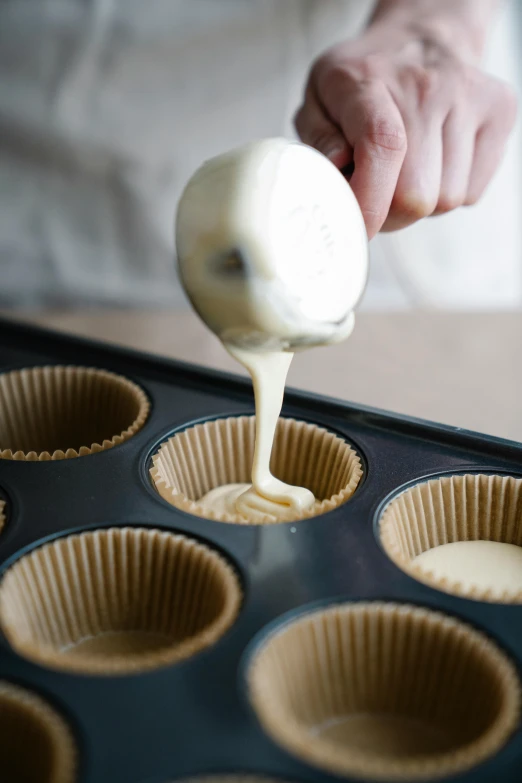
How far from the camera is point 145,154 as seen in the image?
197 cm

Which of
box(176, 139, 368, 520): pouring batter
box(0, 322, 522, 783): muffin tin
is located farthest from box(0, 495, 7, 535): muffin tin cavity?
box(176, 139, 368, 520): pouring batter

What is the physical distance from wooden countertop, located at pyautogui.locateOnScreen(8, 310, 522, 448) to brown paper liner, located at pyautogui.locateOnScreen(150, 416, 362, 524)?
27cm

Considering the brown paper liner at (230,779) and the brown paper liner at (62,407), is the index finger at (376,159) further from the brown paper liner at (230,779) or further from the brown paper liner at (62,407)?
the brown paper liner at (230,779)

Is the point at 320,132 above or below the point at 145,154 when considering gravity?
above

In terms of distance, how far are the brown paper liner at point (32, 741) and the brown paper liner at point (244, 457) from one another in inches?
17.2

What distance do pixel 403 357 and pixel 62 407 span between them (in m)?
0.68

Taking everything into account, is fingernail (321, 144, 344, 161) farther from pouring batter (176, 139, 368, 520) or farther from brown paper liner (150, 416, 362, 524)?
brown paper liner (150, 416, 362, 524)

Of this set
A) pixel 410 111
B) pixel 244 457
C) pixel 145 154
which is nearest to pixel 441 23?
pixel 410 111

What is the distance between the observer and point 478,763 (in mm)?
808

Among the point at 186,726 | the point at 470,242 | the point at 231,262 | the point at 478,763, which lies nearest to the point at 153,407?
the point at 231,262

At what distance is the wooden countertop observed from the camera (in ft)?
5.41

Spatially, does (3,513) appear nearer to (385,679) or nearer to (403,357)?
(385,679)

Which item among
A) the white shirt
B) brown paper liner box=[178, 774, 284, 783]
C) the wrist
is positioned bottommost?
brown paper liner box=[178, 774, 284, 783]

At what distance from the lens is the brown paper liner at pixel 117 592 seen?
3.59ft
